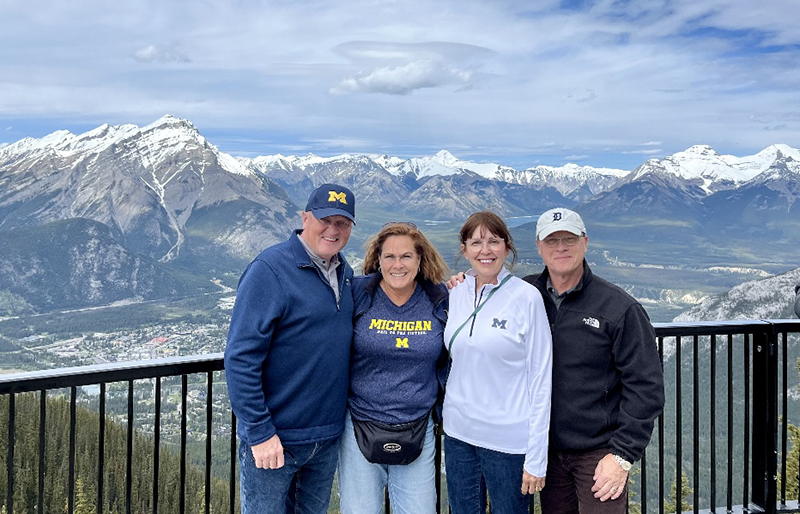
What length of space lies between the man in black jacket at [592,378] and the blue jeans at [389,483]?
0.69 m

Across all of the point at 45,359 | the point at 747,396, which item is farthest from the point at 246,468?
the point at 45,359

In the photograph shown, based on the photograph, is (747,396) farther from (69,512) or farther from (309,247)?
(69,512)

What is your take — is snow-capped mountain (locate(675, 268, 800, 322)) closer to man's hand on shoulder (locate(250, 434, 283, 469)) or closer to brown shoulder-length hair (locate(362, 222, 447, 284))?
brown shoulder-length hair (locate(362, 222, 447, 284))

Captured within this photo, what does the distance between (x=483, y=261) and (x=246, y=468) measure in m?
1.73

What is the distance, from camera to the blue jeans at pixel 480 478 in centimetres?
338

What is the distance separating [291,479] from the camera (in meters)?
3.51

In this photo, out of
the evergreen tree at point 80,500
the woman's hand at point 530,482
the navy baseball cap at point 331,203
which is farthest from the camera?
the evergreen tree at point 80,500

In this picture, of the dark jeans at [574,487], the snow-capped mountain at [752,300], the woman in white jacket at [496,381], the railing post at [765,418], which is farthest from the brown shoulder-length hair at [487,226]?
the snow-capped mountain at [752,300]

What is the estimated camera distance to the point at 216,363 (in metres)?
3.70

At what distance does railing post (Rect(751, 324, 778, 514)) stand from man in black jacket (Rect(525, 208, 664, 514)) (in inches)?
83.8

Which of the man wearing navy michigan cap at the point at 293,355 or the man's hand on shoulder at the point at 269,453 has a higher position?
the man wearing navy michigan cap at the point at 293,355

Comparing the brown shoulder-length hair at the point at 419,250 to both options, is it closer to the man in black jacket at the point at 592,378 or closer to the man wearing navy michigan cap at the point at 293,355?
the man wearing navy michigan cap at the point at 293,355

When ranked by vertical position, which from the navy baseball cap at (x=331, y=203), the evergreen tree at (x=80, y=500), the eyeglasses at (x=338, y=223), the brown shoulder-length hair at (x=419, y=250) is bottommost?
the evergreen tree at (x=80, y=500)

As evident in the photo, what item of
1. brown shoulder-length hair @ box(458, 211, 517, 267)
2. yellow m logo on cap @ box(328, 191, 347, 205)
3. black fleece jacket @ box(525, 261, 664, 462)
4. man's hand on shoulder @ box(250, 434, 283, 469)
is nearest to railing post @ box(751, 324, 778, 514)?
→ black fleece jacket @ box(525, 261, 664, 462)
